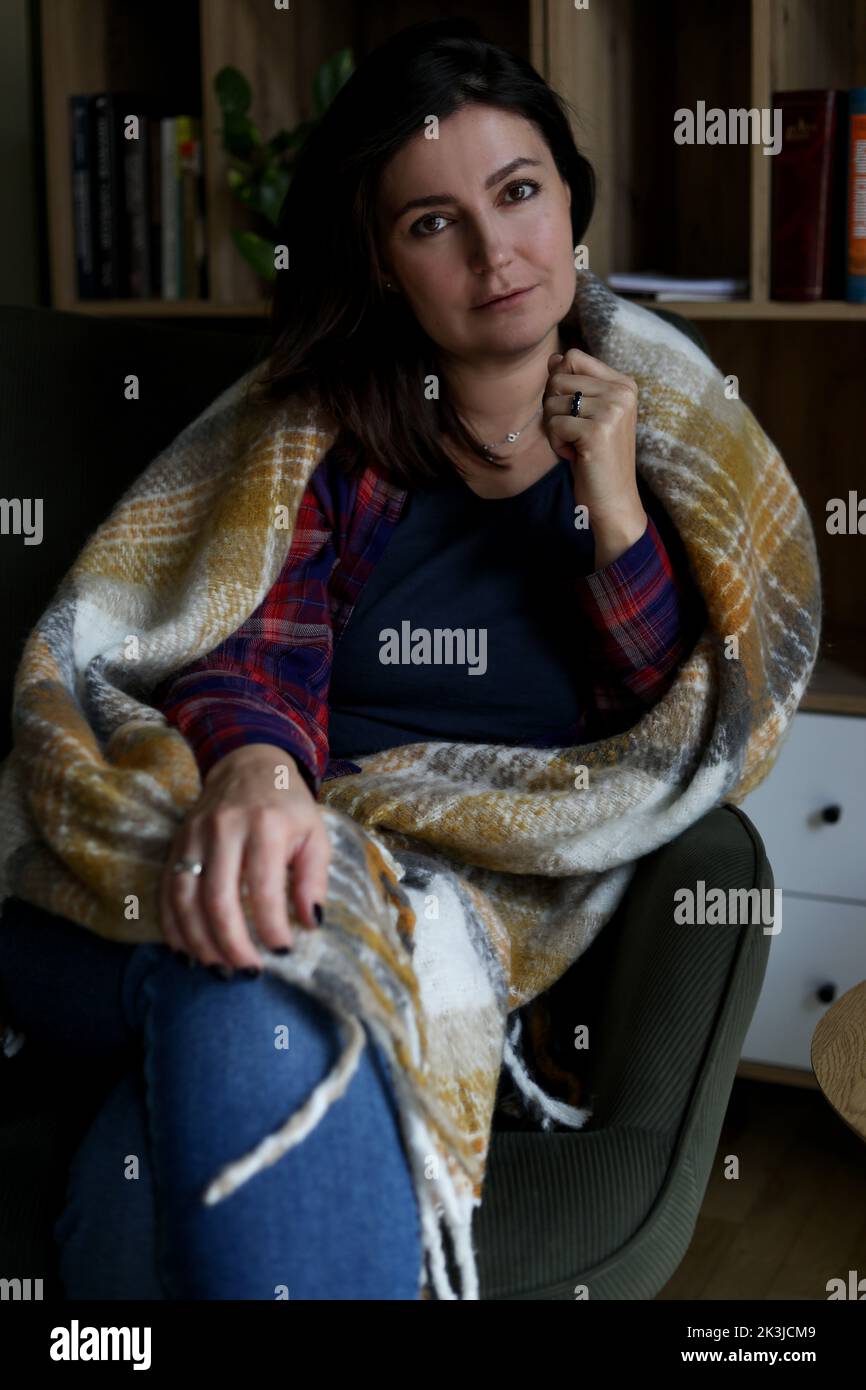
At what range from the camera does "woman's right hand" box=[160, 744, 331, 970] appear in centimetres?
76

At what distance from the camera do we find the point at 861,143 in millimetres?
1528

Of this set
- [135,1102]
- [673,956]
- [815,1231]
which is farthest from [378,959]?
[815,1231]

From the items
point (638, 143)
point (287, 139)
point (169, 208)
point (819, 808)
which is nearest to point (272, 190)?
point (287, 139)

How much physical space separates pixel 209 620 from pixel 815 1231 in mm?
1002

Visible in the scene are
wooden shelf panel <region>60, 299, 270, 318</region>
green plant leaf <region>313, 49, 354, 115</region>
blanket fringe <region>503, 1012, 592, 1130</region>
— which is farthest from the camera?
wooden shelf panel <region>60, 299, 270, 318</region>

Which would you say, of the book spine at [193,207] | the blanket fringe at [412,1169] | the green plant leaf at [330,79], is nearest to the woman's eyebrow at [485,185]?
the blanket fringe at [412,1169]

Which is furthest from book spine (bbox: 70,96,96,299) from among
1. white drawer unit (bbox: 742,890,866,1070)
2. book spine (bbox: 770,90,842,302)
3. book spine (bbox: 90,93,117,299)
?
white drawer unit (bbox: 742,890,866,1070)

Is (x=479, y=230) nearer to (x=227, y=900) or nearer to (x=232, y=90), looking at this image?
(x=227, y=900)

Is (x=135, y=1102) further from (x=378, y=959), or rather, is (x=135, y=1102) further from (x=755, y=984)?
(x=755, y=984)

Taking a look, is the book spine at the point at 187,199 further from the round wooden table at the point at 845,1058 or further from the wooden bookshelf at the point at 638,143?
the round wooden table at the point at 845,1058

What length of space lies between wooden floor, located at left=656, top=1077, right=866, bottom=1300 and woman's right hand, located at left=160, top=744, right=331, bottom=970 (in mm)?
911

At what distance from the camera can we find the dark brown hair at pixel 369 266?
1.08 meters

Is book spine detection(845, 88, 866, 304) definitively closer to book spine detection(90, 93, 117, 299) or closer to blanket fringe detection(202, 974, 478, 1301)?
book spine detection(90, 93, 117, 299)

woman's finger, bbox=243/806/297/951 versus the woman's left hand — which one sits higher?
the woman's left hand
